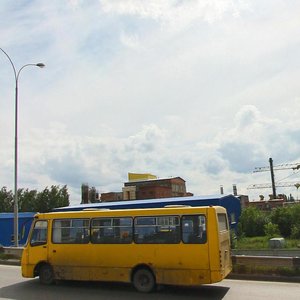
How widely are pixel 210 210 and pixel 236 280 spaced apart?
11.3 ft

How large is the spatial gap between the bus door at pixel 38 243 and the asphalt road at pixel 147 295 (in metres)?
0.79

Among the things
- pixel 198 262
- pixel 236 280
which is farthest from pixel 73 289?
pixel 236 280

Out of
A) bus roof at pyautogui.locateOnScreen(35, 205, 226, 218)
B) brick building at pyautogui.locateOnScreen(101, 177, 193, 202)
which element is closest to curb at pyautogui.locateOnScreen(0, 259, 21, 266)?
bus roof at pyautogui.locateOnScreen(35, 205, 226, 218)

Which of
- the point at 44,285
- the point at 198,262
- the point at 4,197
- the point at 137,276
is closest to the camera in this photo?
the point at 198,262

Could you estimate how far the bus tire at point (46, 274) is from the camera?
45.1ft

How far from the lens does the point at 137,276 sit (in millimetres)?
12383

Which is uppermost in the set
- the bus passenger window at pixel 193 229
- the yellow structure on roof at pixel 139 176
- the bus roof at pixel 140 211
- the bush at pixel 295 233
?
the yellow structure on roof at pixel 139 176

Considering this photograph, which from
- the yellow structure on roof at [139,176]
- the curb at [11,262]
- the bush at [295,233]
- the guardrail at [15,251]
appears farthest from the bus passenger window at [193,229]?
the yellow structure on roof at [139,176]

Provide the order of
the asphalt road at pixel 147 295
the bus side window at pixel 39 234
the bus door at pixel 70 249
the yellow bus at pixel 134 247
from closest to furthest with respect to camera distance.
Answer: the asphalt road at pixel 147 295, the yellow bus at pixel 134 247, the bus door at pixel 70 249, the bus side window at pixel 39 234

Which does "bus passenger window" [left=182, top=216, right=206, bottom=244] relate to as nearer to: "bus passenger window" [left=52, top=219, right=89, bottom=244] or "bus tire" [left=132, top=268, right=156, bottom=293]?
"bus tire" [left=132, top=268, right=156, bottom=293]

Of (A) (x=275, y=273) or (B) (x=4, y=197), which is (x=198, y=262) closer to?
(A) (x=275, y=273)

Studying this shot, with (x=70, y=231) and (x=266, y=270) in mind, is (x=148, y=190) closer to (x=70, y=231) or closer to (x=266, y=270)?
(x=266, y=270)

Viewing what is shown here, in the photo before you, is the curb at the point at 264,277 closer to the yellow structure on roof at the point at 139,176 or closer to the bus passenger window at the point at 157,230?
the bus passenger window at the point at 157,230

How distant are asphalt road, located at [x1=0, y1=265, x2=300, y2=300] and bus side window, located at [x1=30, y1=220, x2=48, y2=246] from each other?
1.26m
